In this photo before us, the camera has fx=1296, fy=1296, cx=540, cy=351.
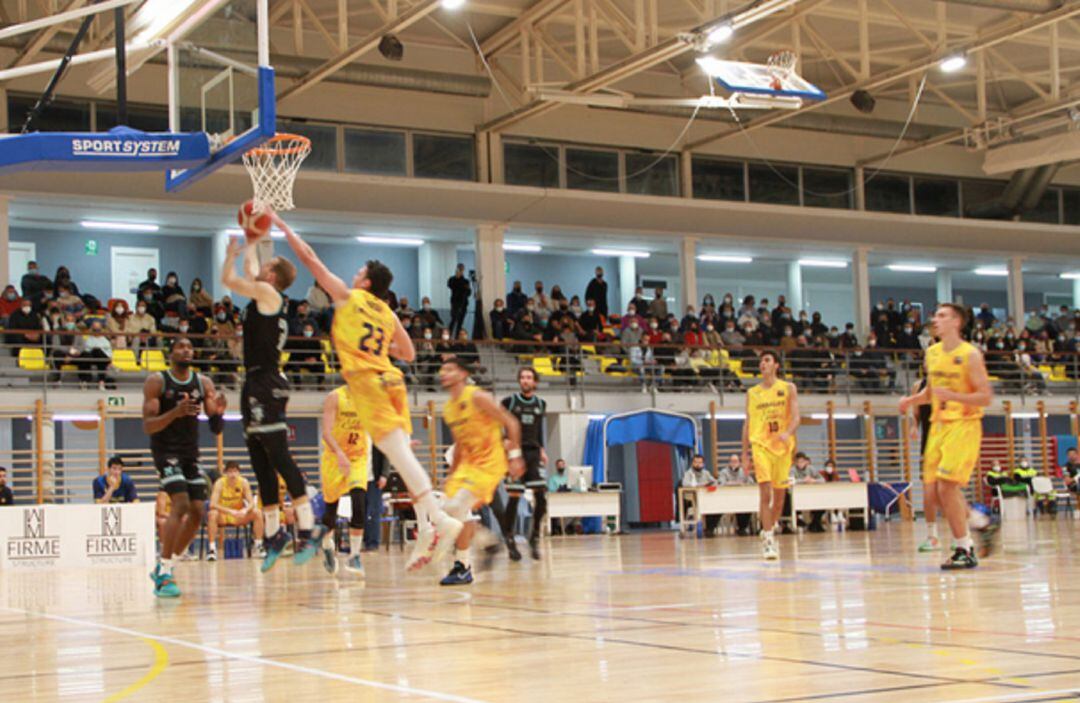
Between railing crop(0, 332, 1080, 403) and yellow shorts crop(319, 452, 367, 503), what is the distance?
1068cm

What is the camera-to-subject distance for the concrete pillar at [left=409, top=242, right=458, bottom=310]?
31.3 m

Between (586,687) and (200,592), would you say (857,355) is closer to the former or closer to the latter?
(200,592)

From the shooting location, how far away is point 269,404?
8.83m

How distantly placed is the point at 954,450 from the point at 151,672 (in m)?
6.60

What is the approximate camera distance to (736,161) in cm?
3147

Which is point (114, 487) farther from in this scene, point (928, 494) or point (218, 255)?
point (928, 494)

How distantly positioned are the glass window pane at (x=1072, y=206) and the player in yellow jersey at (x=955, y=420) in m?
28.2

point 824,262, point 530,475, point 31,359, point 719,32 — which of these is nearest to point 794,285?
point 824,262

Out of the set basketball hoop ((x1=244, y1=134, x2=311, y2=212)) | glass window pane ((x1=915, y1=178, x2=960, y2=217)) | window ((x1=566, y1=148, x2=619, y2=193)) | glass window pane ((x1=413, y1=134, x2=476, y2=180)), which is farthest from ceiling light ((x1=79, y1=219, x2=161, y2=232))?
glass window pane ((x1=915, y1=178, x2=960, y2=217))

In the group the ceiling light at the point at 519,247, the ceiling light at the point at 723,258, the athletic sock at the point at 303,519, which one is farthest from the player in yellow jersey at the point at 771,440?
the ceiling light at the point at 723,258

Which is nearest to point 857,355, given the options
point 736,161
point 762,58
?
point 736,161

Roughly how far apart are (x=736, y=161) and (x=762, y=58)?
3062mm

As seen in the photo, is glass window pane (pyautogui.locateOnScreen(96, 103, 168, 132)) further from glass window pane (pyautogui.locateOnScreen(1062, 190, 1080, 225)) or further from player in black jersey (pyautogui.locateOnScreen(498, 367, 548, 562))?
glass window pane (pyautogui.locateOnScreen(1062, 190, 1080, 225))

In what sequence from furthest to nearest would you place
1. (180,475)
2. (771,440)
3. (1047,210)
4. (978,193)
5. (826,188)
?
(1047,210)
(978,193)
(826,188)
(771,440)
(180,475)
